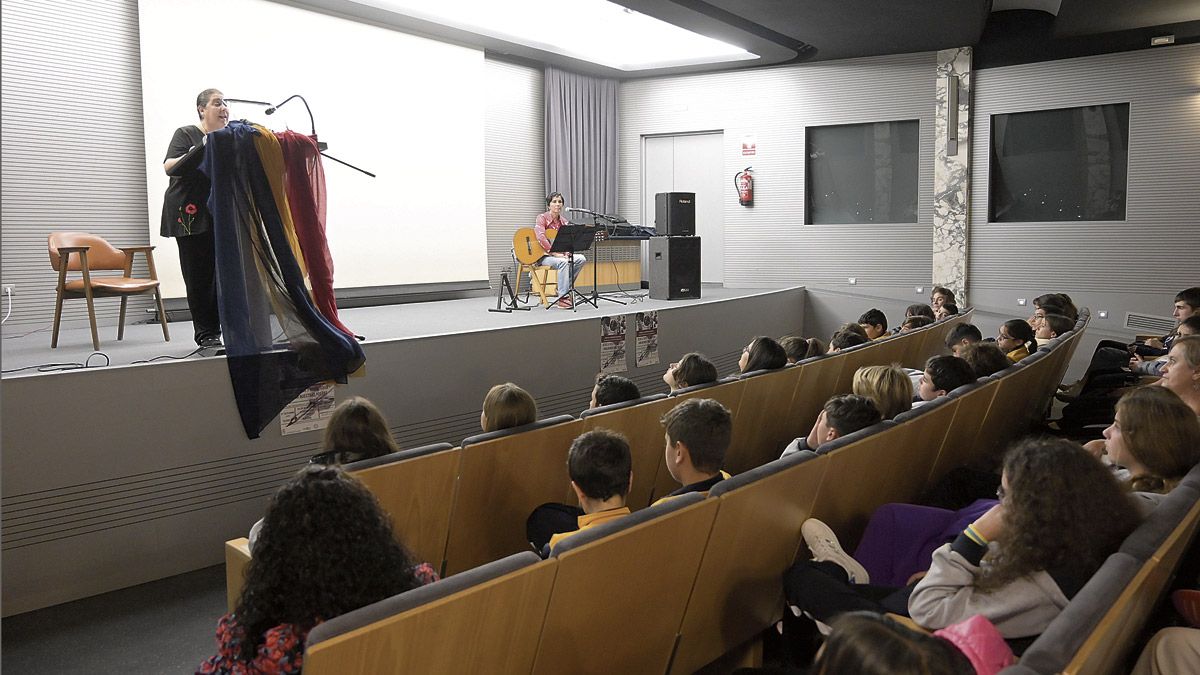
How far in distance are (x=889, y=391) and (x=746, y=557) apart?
134 centimetres

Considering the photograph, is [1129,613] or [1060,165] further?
[1060,165]

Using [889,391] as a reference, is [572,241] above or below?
above

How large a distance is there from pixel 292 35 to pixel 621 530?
6.87 metres

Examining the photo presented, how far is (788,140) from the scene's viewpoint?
1006 centimetres

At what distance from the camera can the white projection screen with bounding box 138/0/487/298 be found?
259 inches

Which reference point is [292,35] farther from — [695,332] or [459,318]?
[695,332]

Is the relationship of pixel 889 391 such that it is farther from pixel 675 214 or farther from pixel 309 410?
pixel 675 214

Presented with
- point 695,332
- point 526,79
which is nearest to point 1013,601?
point 695,332

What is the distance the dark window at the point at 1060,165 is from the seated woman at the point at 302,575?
29.9 feet

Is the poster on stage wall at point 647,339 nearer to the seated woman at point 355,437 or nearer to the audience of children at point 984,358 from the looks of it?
the audience of children at point 984,358

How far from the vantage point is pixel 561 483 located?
3.10 m

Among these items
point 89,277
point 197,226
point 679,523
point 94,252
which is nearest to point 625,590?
point 679,523

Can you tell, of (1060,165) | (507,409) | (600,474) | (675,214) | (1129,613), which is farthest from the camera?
(1060,165)

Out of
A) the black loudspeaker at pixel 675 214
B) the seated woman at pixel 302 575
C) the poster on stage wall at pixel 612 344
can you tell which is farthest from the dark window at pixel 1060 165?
the seated woman at pixel 302 575
